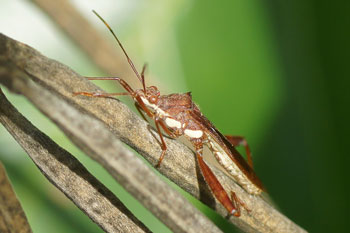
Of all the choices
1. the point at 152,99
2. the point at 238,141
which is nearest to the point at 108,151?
the point at 152,99

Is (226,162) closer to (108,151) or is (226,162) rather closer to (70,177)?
(70,177)

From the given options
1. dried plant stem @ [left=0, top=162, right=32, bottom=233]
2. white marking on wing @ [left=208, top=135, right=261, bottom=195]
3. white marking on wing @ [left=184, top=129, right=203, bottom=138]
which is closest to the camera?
dried plant stem @ [left=0, top=162, right=32, bottom=233]

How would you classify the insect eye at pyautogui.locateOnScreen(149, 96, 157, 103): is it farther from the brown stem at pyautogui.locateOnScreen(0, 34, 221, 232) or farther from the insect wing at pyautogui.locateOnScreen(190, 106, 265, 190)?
the brown stem at pyautogui.locateOnScreen(0, 34, 221, 232)

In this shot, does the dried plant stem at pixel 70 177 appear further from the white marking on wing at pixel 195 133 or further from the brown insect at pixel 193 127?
the white marking on wing at pixel 195 133

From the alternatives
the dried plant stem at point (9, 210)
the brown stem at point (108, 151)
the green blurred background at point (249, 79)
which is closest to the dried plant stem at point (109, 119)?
the brown stem at point (108, 151)

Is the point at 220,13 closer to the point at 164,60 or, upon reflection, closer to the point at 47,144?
the point at 164,60

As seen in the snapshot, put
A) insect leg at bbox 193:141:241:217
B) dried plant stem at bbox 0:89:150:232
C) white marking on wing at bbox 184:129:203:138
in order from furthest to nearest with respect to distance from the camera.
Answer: white marking on wing at bbox 184:129:203:138 → insect leg at bbox 193:141:241:217 → dried plant stem at bbox 0:89:150:232

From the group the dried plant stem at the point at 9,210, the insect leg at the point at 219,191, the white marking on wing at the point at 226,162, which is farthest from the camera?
the white marking on wing at the point at 226,162

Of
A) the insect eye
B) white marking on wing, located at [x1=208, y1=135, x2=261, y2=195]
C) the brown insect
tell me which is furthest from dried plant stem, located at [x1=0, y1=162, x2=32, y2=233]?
white marking on wing, located at [x1=208, y1=135, x2=261, y2=195]

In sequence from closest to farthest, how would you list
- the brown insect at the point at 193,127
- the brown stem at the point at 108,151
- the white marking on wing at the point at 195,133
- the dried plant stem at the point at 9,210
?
the brown stem at the point at 108,151, the dried plant stem at the point at 9,210, the brown insect at the point at 193,127, the white marking on wing at the point at 195,133
